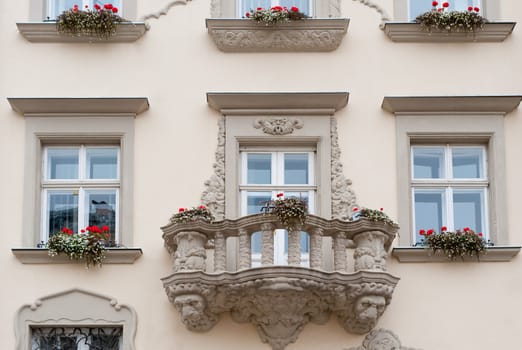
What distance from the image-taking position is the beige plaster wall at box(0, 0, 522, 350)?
53.7 ft

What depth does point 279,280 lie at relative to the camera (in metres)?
15.6

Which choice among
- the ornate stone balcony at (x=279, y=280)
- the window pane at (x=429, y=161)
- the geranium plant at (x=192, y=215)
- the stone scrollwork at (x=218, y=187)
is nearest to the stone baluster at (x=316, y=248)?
the ornate stone balcony at (x=279, y=280)

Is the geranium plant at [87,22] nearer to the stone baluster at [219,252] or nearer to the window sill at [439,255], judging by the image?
the stone baluster at [219,252]

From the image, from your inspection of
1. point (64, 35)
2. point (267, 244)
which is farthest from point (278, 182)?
point (64, 35)

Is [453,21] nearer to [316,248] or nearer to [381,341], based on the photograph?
[316,248]

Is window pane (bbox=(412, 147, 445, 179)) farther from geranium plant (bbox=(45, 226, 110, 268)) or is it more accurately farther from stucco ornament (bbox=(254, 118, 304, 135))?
geranium plant (bbox=(45, 226, 110, 268))

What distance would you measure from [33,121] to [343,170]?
3.64 metres

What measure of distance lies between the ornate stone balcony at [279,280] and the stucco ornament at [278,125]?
148 cm

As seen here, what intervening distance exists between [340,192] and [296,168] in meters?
0.66

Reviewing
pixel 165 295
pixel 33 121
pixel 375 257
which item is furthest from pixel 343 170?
pixel 33 121

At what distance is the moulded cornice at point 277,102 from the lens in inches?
668

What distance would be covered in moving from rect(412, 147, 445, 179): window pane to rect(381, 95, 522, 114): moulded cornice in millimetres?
498

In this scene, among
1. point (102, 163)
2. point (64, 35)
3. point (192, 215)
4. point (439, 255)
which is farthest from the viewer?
point (64, 35)

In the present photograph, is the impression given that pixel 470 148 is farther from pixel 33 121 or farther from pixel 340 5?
pixel 33 121
